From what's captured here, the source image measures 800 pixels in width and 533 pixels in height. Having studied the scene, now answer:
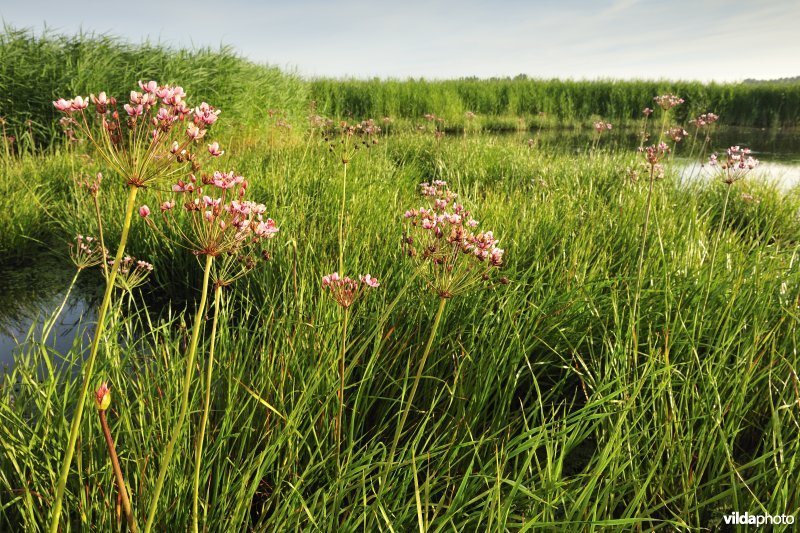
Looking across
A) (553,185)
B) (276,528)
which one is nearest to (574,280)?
(276,528)

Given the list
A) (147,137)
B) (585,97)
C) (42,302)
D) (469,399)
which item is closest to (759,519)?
(469,399)

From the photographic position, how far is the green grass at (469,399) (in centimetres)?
162

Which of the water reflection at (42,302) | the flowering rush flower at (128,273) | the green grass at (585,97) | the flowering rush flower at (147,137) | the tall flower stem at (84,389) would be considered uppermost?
the green grass at (585,97)

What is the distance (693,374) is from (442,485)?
3.99 feet

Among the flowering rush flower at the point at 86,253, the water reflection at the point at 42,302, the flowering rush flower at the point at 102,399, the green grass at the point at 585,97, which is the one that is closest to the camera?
the flowering rush flower at the point at 102,399

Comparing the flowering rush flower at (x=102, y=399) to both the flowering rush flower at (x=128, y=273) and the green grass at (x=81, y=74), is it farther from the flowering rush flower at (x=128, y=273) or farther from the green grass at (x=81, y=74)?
the green grass at (x=81, y=74)

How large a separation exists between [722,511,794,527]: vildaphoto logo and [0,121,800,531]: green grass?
0.14 feet

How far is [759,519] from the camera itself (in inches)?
63.6

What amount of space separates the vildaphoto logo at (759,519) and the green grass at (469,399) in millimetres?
41

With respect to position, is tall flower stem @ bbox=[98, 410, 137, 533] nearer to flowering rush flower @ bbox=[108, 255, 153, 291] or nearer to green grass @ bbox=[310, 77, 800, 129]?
flowering rush flower @ bbox=[108, 255, 153, 291]

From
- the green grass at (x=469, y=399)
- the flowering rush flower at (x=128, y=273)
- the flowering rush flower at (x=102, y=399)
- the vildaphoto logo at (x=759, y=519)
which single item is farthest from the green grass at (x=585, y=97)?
the flowering rush flower at (x=102, y=399)

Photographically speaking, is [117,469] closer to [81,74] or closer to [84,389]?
[84,389]

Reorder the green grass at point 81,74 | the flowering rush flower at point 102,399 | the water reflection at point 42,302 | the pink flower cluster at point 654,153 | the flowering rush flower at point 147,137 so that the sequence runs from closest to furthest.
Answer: the flowering rush flower at point 102,399 < the flowering rush flower at point 147,137 < the pink flower cluster at point 654,153 < the water reflection at point 42,302 < the green grass at point 81,74

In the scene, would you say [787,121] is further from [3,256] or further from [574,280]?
[3,256]
